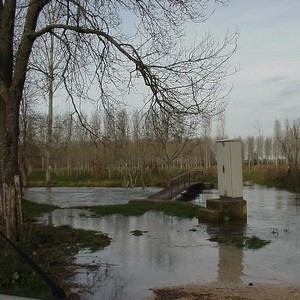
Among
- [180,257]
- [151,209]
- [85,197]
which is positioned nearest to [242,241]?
[180,257]

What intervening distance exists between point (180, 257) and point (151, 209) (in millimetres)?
8236

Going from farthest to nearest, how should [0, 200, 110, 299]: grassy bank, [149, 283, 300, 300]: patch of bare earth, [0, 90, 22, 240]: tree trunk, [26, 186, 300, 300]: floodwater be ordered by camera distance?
[0, 90, 22, 240]: tree trunk → [26, 186, 300, 300]: floodwater → [0, 200, 110, 299]: grassy bank → [149, 283, 300, 300]: patch of bare earth

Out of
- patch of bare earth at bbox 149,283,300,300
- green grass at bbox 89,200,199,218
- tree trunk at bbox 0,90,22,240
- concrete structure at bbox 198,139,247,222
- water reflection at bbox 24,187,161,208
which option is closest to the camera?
patch of bare earth at bbox 149,283,300,300

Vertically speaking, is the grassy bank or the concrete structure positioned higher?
the concrete structure

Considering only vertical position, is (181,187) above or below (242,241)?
above

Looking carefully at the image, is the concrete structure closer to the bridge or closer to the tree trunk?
the tree trunk

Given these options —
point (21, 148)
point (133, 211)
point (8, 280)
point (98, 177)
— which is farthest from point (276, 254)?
point (98, 177)

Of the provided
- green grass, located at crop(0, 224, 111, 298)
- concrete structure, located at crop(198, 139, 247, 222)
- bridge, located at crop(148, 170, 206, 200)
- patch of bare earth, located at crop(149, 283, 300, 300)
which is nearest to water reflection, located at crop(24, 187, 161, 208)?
bridge, located at crop(148, 170, 206, 200)

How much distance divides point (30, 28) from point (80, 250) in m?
4.82

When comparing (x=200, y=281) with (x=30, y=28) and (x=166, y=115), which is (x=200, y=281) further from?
(x=30, y=28)

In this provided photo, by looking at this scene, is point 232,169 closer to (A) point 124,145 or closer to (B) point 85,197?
(A) point 124,145

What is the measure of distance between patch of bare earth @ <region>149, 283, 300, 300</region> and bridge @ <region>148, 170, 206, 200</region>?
13892 mm

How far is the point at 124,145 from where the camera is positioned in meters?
15.5

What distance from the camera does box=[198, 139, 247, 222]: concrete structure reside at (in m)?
14.1
